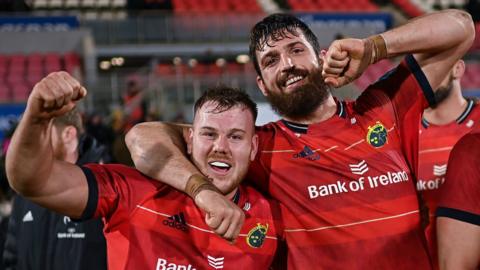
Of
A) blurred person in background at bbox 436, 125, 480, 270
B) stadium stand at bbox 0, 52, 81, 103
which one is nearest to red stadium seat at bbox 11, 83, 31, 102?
stadium stand at bbox 0, 52, 81, 103

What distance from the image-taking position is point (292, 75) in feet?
9.43

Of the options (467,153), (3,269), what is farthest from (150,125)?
(3,269)

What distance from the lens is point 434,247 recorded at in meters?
3.28

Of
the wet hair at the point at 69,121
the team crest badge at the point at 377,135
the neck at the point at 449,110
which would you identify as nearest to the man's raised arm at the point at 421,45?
the team crest badge at the point at 377,135

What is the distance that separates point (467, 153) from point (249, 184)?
2.76ft

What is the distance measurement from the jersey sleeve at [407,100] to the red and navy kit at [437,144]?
977 mm

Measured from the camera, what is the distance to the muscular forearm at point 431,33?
2709 mm

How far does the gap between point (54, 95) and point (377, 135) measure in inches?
51.8

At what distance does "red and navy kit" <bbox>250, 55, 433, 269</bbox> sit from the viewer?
2805mm

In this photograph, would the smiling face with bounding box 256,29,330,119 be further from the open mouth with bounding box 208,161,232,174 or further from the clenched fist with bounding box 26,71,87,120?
the clenched fist with bounding box 26,71,87,120

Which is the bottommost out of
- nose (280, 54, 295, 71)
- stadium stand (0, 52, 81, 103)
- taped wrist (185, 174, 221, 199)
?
stadium stand (0, 52, 81, 103)

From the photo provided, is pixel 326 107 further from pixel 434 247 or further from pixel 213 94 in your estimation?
pixel 434 247

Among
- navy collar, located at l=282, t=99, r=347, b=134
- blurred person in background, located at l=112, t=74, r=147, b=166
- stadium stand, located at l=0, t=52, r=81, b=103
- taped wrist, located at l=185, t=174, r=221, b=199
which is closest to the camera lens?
taped wrist, located at l=185, t=174, r=221, b=199

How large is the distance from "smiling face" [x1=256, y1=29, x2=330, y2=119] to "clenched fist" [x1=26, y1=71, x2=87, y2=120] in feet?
2.99
